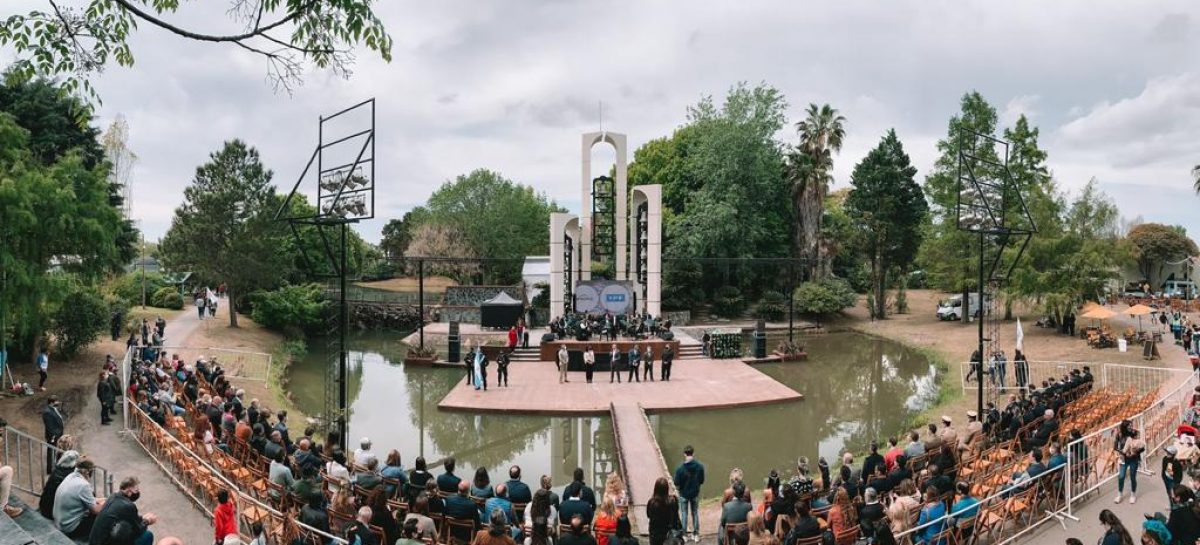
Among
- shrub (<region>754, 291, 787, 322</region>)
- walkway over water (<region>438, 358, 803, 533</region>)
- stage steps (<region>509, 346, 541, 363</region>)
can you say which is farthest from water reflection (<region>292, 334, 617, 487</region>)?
shrub (<region>754, 291, 787, 322</region>)

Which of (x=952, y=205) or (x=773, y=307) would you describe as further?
(x=773, y=307)

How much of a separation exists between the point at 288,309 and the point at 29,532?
28239 millimetres

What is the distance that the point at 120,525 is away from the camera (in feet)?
19.1

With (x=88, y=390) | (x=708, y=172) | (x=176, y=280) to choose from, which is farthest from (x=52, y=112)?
(x=708, y=172)

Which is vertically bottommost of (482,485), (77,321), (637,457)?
(637,457)

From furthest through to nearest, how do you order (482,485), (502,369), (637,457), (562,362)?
(562,362) → (502,369) → (637,457) → (482,485)

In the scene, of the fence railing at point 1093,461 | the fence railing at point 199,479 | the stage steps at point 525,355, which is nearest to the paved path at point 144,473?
the fence railing at point 199,479

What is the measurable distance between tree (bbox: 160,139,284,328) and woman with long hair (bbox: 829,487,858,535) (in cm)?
2906

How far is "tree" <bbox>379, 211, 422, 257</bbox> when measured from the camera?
73500 mm

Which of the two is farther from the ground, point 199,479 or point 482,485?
point 482,485

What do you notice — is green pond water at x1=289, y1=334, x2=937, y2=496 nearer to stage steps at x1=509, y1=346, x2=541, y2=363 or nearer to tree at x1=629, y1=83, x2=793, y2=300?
stage steps at x1=509, y1=346, x2=541, y2=363

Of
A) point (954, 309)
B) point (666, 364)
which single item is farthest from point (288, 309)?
point (954, 309)

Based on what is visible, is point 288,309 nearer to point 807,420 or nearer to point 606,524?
point 807,420

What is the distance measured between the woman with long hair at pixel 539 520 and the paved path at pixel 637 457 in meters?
2.56
